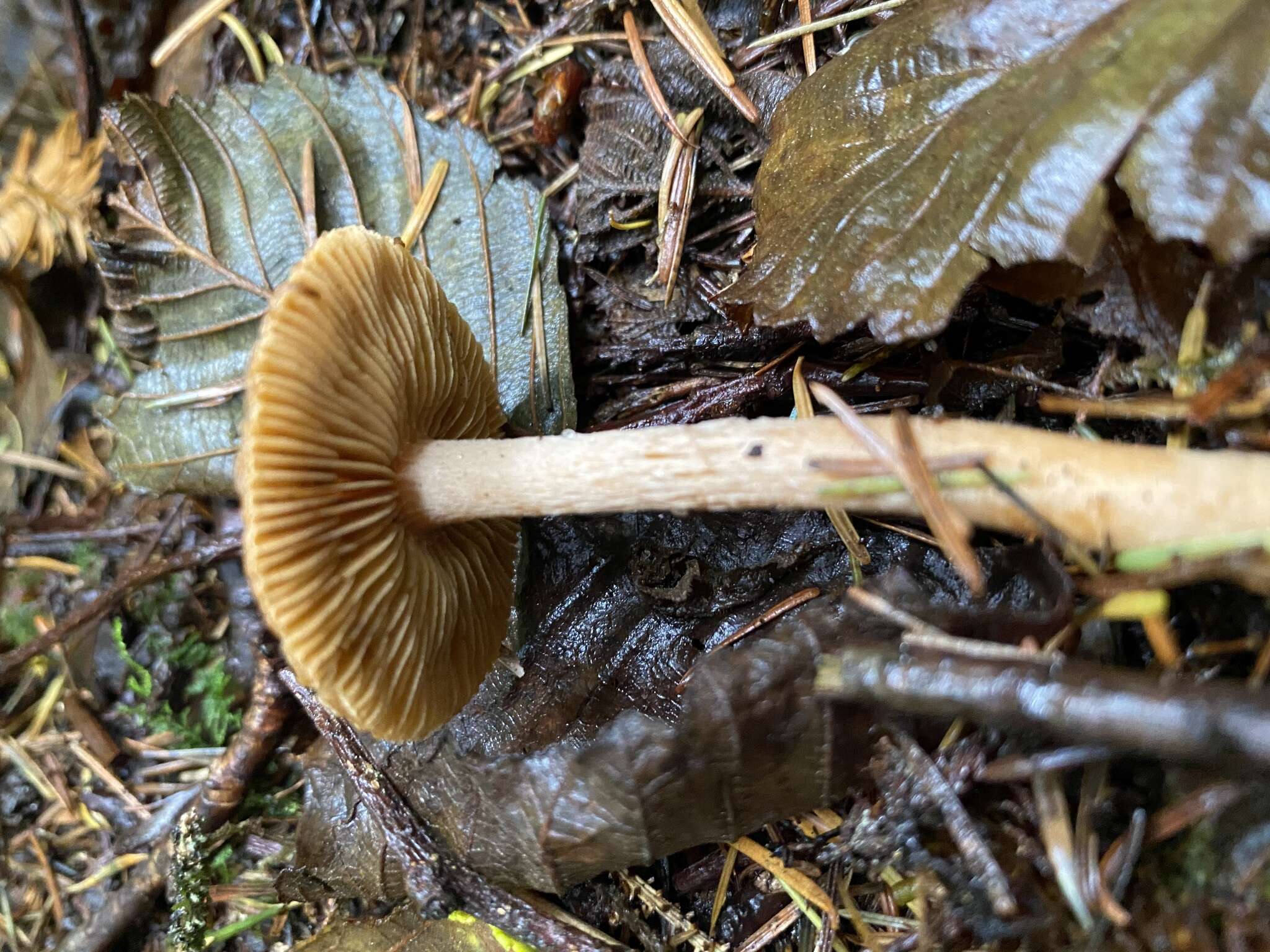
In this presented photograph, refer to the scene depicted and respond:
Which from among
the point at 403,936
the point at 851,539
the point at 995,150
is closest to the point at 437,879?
the point at 403,936

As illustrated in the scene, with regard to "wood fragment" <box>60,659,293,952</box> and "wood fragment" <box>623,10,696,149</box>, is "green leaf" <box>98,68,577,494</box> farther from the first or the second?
"wood fragment" <box>60,659,293,952</box>

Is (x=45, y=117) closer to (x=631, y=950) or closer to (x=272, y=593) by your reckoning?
(x=272, y=593)

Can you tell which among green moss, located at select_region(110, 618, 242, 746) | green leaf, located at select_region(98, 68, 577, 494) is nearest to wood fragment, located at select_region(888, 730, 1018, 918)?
green leaf, located at select_region(98, 68, 577, 494)

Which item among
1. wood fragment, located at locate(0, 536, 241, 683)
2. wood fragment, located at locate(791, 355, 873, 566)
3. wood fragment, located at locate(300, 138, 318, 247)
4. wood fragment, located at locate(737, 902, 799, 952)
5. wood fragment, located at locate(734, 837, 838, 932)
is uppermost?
wood fragment, located at locate(300, 138, 318, 247)

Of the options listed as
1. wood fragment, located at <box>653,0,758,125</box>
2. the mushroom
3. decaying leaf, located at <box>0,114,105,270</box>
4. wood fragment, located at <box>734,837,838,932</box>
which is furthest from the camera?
decaying leaf, located at <box>0,114,105,270</box>

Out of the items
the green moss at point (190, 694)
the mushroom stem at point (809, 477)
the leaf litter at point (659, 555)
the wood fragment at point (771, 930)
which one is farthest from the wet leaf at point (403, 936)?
the mushroom stem at point (809, 477)
